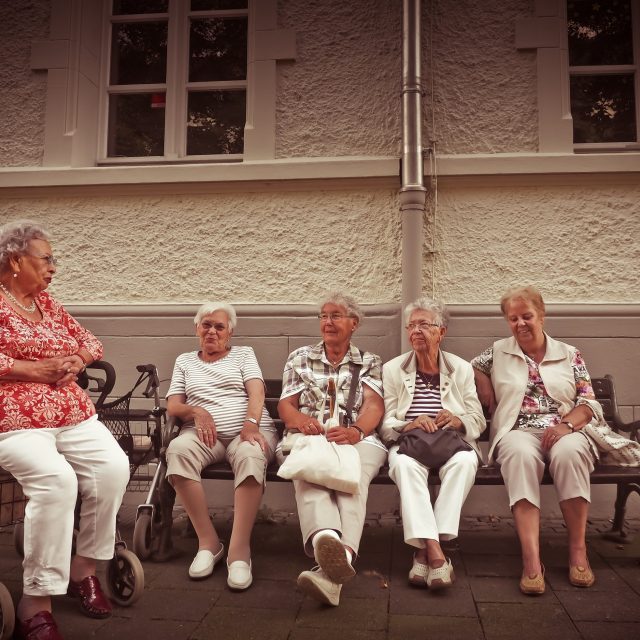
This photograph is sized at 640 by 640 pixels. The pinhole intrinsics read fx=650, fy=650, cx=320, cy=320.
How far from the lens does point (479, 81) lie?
4.91 m

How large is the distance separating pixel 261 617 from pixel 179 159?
376cm

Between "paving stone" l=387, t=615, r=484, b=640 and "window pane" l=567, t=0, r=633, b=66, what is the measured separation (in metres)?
4.34

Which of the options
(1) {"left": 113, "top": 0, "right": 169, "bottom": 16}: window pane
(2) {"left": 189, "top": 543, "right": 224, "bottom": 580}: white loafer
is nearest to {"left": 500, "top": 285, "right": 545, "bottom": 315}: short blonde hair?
(2) {"left": 189, "top": 543, "right": 224, "bottom": 580}: white loafer

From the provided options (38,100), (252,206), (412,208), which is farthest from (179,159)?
(412,208)

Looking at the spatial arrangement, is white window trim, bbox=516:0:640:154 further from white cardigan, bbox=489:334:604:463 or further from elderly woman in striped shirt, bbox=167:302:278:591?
elderly woman in striped shirt, bbox=167:302:278:591

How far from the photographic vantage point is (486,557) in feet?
12.1

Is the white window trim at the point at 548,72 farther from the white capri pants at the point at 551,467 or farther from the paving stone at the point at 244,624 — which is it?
the paving stone at the point at 244,624

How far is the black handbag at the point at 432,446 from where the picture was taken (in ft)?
11.4

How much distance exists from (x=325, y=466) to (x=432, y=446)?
611mm

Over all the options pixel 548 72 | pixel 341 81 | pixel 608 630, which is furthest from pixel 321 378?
pixel 548 72

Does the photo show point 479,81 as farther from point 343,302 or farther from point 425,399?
point 425,399

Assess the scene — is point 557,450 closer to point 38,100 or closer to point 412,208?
point 412,208

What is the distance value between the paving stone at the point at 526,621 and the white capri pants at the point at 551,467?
541mm

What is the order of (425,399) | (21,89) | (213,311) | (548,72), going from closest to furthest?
(425,399) → (213,311) → (548,72) → (21,89)
